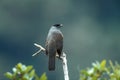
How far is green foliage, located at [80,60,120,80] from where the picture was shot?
332cm

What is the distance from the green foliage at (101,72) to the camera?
332 centimetres

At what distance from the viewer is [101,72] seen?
3396 mm

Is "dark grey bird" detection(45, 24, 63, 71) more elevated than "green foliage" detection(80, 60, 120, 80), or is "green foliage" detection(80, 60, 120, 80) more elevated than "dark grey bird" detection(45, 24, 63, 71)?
"dark grey bird" detection(45, 24, 63, 71)

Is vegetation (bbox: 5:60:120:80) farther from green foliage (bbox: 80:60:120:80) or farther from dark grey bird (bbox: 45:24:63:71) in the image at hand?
dark grey bird (bbox: 45:24:63:71)

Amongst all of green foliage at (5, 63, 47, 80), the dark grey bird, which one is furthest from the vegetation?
the dark grey bird

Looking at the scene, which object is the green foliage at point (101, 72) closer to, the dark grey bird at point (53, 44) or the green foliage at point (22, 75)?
the green foliage at point (22, 75)

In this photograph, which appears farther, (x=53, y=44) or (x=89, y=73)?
(x=53, y=44)

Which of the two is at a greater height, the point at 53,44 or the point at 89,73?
the point at 53,44

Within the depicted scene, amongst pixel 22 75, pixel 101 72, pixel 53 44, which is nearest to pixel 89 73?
pixel 101 72

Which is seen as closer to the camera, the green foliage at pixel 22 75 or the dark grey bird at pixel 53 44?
the green foliage at pixel 22 75

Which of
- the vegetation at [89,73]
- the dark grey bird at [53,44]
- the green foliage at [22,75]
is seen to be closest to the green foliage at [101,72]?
the vegetation at [89,73]

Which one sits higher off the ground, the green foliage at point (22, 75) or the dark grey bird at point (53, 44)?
the dark grey bird at point (53, 44)

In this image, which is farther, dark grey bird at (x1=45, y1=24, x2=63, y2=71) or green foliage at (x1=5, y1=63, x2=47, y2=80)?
dark grey bird at (x1=45, y1=24, x2=63, y2=71)

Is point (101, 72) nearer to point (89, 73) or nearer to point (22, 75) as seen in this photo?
point (89, 73)
